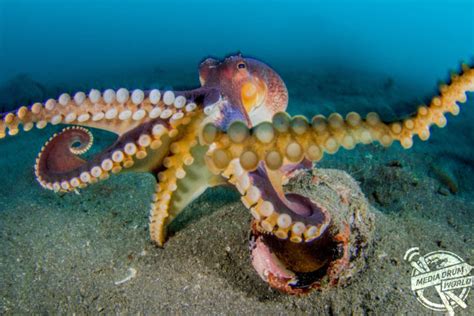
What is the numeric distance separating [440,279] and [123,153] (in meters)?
2.26

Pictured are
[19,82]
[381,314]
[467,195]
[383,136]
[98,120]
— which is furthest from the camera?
[19,82]

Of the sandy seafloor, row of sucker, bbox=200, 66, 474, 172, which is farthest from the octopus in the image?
the sandy seafloor

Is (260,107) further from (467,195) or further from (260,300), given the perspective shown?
(467,195)

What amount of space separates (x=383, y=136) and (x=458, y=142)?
6457 mm

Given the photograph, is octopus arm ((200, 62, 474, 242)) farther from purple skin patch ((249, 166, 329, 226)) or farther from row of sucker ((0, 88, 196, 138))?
row of sucker ((0, 88, 196, 138))

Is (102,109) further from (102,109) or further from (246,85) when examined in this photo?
(246,85)

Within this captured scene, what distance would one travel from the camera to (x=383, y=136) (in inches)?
53.0

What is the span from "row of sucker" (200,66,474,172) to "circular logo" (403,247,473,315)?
4.69ft

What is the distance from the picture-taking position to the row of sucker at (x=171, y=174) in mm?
2082

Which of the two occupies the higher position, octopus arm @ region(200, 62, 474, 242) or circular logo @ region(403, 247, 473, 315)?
octopus arm @ region(200, 62, 474, 242)

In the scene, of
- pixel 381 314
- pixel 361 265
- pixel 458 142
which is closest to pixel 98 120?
pixel 361 265

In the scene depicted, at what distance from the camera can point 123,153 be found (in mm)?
1913

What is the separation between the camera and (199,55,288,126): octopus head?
2275mm

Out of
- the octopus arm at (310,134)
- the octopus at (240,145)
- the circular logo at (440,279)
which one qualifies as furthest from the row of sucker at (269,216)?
the circular logo at (440,279)
